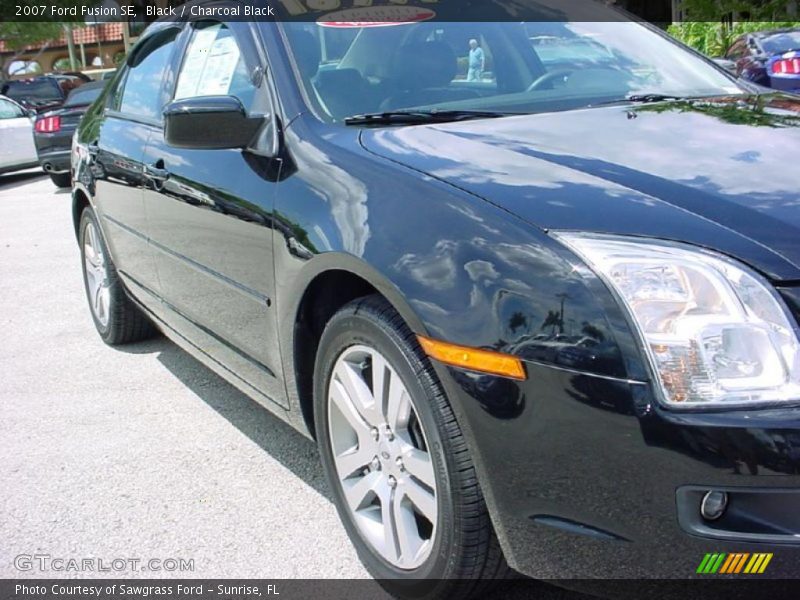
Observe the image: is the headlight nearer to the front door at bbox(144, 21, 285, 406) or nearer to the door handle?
the front door at bbox(144, 21, 285, 406)

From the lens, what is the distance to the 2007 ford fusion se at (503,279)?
1.76 m

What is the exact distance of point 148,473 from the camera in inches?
133

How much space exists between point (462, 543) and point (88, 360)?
325 centimetres

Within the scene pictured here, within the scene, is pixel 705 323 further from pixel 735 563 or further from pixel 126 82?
pixel 126 82

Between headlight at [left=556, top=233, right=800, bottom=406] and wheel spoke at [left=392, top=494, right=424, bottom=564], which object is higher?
headlight at [left=556, top=233, right=800, bottom=406]

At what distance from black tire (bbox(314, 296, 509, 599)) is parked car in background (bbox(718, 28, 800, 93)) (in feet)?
21.3

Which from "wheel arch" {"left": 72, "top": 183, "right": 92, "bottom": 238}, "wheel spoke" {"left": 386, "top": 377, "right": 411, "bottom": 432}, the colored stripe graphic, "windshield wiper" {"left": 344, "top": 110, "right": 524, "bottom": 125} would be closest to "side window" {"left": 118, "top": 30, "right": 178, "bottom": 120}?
"wheel arch" {"left": 72, "top": 183, "right": 92, "bottom": 238}

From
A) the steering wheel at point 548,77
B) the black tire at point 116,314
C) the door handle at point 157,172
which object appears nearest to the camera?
the steering wheel at point 548,77

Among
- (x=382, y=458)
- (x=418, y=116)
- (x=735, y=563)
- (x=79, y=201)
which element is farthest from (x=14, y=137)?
(x=735, y=563)

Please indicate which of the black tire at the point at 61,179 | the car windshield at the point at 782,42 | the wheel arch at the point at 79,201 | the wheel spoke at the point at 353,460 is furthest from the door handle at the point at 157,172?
the black tire at the point at 61,179

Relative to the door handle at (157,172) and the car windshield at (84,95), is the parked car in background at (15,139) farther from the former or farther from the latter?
the door handle at (157,172)

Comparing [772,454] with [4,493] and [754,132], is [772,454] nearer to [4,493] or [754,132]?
[754,132]

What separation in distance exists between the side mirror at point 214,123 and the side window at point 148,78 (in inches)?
41.4

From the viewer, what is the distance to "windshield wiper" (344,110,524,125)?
2.70 m
